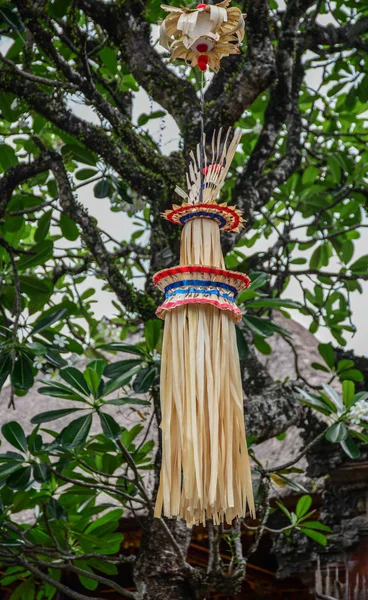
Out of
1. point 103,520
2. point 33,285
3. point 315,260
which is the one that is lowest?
point 103,520

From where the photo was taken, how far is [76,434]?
7.47 ft

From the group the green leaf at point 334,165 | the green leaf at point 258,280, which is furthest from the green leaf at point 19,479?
the green leaf at point 334,165

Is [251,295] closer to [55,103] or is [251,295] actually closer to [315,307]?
[55,103]

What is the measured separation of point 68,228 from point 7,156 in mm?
410

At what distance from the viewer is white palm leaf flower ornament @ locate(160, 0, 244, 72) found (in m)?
1.31

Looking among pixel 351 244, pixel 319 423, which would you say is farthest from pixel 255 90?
pixel 319 423

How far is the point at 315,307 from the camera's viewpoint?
379cm

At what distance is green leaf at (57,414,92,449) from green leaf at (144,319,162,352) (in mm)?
318

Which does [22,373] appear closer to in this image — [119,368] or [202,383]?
[119,368]

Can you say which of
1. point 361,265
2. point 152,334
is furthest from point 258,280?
point 361,265

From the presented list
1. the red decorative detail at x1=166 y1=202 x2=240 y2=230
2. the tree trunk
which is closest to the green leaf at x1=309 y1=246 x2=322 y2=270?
the tree trunk

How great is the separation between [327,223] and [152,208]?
1.40 m

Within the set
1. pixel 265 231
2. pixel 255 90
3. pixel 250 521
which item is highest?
pixel 265 231

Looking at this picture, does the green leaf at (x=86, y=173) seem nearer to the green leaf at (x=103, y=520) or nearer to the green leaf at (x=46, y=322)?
the green leaf at (x=46, y=322)
